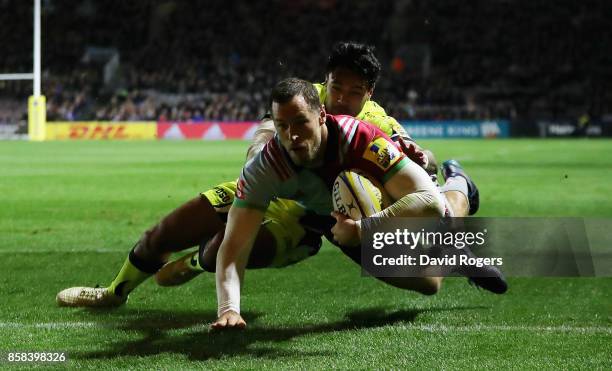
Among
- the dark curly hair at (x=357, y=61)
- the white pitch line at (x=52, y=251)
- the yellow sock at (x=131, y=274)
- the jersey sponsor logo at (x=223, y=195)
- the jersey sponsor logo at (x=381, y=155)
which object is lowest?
the white pitch line at (x=52, y=251)

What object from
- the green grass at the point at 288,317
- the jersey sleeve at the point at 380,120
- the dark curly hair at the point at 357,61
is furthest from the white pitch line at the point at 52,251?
the dark curly hair at the point at 357,61

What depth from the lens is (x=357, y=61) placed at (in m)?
5.87

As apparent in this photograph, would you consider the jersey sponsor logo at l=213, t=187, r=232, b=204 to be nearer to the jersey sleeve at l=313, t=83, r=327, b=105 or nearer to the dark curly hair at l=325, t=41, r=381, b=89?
the jersey sleeve at l=313, t=83, r=327, b=105

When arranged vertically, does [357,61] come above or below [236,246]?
above

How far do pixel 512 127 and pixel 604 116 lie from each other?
3.95m

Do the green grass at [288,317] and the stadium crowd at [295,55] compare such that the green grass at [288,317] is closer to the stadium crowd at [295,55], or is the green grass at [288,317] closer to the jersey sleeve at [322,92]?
the jersey sleeve at [322,92]

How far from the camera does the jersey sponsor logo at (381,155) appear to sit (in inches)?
187

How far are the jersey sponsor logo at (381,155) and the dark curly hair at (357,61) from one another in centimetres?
122

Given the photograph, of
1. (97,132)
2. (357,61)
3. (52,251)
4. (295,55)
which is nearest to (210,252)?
(357,61)

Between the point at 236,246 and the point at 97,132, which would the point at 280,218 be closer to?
the point at 236,246

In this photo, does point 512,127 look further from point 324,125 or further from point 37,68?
point 324,125

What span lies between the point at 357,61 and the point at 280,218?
1073 mm

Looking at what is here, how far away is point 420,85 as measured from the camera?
45.7 m

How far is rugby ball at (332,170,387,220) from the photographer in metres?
4.78
